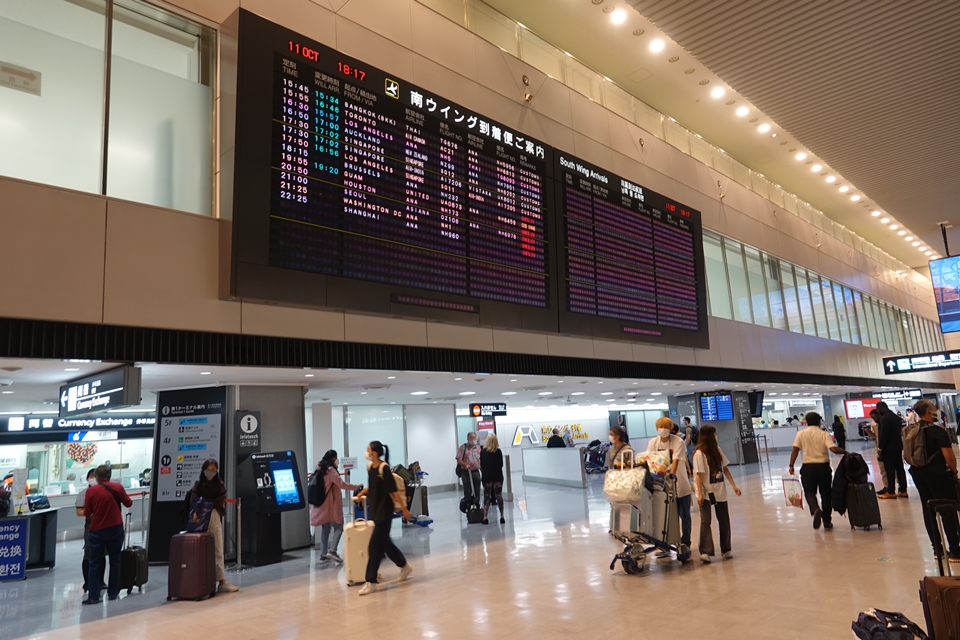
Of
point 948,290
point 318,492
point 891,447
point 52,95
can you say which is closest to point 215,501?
point 318,492

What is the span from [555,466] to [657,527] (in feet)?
37.9

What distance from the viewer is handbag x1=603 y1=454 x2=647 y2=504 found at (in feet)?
22.4

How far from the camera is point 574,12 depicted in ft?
40.3

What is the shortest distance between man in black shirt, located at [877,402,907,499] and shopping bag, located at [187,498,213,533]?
10112 mm

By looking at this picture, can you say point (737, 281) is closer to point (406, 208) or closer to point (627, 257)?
point (627, 257)

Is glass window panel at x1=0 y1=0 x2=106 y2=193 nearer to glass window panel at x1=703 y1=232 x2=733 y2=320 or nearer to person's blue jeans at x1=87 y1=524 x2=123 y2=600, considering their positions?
person's blue jeans at x1=87 y1=524 x2=123 y2=600

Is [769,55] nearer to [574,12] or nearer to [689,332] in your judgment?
[574,12]

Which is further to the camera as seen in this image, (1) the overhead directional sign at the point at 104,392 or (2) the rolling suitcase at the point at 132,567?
(2) the rolling suitcase at the point at 132,567

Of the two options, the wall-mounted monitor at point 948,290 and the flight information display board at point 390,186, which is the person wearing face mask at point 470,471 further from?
the wall-mounted monitor at point 948,290

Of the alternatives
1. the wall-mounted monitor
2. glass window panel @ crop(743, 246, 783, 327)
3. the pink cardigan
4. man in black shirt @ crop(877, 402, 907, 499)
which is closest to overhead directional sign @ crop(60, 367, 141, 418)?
the pink cardigan

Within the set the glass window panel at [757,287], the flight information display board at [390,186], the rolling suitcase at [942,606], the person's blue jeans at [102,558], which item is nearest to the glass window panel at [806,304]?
the glass window panel at [757,287]

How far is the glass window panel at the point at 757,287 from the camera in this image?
18.4 metres

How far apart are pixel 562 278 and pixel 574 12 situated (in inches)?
219

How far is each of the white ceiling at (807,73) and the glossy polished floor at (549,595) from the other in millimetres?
7177
